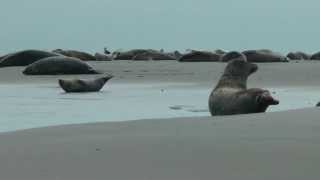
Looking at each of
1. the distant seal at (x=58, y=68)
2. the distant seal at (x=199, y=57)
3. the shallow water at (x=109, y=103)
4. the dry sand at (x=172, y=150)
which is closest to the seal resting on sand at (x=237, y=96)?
the shallow water at (x=109, y=103)

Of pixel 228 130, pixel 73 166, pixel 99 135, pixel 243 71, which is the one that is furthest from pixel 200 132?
pixel 243 71

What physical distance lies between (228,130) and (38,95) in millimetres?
5553

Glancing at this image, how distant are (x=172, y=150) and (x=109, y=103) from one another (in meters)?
4.65

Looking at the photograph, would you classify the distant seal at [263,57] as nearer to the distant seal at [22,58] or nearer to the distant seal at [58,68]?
the distant seal at [22,58]

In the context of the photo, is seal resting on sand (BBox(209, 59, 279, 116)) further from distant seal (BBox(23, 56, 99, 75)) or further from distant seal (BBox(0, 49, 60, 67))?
distant seal (BBox(0, 49, 60, 67))

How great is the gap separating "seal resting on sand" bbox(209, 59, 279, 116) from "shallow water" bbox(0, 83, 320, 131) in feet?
1.05

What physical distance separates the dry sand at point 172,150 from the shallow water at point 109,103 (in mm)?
1366

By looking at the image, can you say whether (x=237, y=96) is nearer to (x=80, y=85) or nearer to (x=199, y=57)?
(x=80, y=85)

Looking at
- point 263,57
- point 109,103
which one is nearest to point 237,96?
point 109,103

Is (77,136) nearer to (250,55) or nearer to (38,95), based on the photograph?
(38,95)

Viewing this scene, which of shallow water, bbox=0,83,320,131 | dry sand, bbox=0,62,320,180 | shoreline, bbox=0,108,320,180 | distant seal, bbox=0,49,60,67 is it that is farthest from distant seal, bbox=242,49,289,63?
shoreline, bbox=0,108,320,180

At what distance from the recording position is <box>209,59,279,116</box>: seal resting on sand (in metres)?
5.67

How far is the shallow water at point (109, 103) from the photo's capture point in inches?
241

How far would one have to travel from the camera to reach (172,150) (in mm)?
3213
